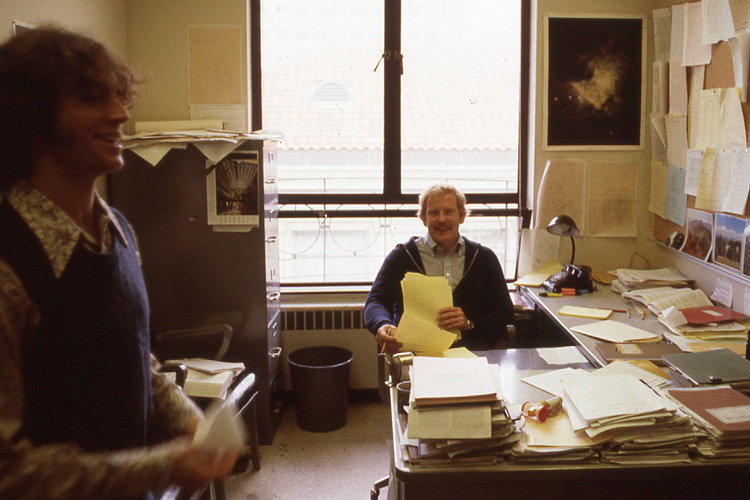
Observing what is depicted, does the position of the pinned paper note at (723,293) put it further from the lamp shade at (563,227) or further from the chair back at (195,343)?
the chair back at (195,343)

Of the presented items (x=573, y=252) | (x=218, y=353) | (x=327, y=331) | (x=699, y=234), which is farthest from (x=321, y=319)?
(x=699, y=234)

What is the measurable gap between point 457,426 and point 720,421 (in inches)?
25.1

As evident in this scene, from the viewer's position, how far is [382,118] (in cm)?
349

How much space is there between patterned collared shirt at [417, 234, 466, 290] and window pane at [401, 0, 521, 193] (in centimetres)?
90

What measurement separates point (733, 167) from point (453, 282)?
4.20 feet

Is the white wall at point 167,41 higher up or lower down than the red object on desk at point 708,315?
higher up

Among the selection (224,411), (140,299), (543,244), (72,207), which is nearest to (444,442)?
(224,411)

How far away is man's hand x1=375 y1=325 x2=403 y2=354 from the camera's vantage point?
2203 mm

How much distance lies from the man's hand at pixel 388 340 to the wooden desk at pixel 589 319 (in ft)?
2.26

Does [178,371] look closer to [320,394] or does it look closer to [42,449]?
[320,394]

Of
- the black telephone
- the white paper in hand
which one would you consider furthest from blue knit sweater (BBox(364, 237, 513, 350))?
the white paper in hand

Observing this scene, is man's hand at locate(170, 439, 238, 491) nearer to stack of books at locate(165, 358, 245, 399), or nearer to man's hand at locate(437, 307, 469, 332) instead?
man's hand at locate(437, 307, 469, 332)

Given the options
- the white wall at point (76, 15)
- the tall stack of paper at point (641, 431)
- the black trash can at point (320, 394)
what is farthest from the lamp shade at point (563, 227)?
the white wall at point (76, 15)

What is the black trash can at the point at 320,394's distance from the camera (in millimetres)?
3156
